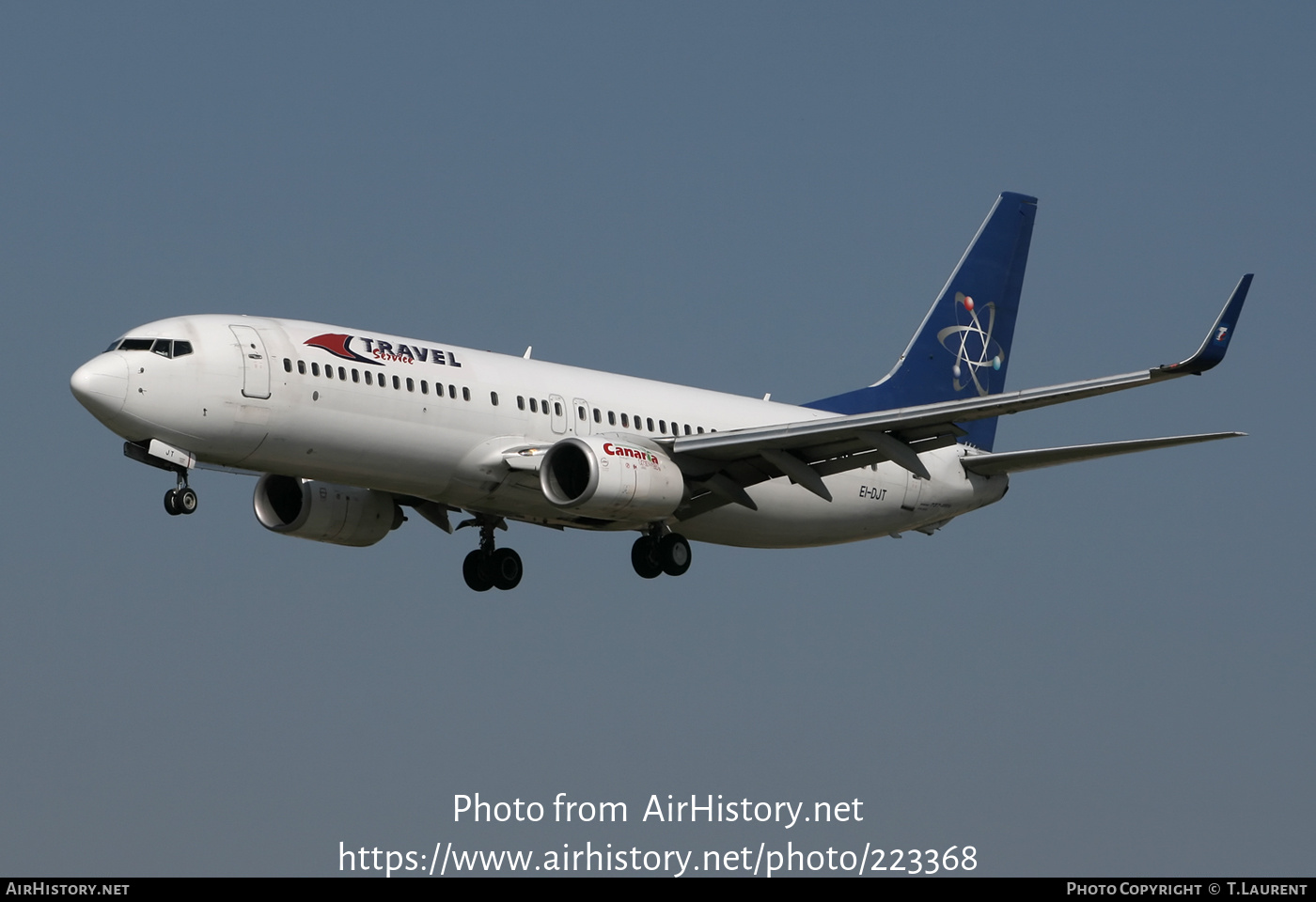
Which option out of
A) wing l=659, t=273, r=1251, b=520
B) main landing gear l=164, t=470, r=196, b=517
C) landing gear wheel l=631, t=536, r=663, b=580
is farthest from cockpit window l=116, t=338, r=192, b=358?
landing gear wheel l=631, t=536, r=663, b=580

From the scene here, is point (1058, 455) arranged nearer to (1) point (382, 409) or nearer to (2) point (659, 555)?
(2) point (659, 555)

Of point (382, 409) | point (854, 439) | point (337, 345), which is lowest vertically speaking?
point (382, 409)

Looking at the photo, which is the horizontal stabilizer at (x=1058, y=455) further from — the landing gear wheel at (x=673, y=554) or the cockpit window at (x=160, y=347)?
the cockpit window at (x=160, y=347)

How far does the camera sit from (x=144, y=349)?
3359 cm

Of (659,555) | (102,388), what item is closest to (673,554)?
(659,555)

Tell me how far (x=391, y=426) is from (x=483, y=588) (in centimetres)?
748

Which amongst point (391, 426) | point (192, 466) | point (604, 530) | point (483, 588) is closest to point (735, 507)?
point (604, 530)

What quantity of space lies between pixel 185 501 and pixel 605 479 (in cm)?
786

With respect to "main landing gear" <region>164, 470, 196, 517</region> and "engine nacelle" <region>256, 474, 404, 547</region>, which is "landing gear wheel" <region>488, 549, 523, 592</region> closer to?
"engine nacelle" <region>256, 474, 404, 547</region>

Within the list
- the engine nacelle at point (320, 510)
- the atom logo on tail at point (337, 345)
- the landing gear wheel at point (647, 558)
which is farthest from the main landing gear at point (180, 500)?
the landing gear wheel at point (647, 558)

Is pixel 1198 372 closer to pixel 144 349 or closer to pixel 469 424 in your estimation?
pixel 469 424

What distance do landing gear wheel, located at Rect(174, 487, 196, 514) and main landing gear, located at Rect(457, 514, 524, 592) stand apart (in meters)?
8.59

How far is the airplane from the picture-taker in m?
33.6

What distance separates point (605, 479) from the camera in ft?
119
